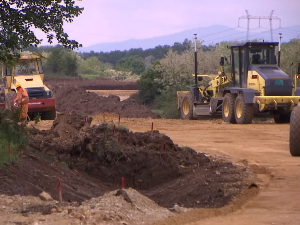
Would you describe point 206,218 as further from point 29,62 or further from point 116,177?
point 29,62

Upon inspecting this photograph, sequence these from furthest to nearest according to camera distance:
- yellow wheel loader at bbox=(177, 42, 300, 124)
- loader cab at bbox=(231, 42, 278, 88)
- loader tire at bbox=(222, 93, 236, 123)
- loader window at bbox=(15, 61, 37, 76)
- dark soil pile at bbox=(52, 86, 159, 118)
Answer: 1. dark soil pile at bbox=(52, 86, 159, 118)
2. loader tire at bbox=(222, 93, 236, 123)
3. loader window at bbox=(15, 61, 37, 76)
4. loader cab at bbox=(231, 42, 278, 88)
5. yellow wheel loader at bbox=(177, 42, 300, 124)

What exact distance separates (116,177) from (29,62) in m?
11.8

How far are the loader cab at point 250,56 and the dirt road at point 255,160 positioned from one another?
2.30 m

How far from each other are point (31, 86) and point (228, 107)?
795 centimetres

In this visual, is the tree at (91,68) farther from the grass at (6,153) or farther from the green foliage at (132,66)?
the grass at (6,153)

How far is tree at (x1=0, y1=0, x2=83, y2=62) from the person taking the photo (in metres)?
10.6

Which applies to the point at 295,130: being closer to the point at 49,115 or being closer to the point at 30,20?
the point at 30,20

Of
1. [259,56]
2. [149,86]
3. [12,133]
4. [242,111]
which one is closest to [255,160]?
[12,133]

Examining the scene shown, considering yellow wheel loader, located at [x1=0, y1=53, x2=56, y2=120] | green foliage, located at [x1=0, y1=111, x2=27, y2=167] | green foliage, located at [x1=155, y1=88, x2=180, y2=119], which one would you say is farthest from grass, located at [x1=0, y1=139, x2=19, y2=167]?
green foliage, located at [x1=155, y1=88, x2=180, y2=119]

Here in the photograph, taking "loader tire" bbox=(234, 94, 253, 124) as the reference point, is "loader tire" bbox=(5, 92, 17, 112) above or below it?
above

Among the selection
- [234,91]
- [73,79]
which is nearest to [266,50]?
[234,91]

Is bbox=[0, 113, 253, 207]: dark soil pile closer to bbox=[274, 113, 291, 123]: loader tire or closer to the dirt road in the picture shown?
the dirt road

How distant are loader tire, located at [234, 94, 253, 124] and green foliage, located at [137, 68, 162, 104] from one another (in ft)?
76.1

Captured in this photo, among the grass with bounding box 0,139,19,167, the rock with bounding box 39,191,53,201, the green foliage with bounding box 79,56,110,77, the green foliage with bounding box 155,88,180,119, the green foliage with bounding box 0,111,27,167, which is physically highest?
the green foliage with bounding box 79,56,110,77
